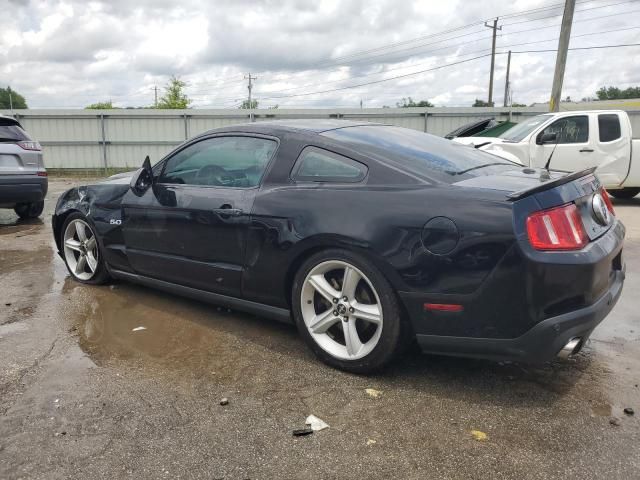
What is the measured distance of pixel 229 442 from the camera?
8.09 feet

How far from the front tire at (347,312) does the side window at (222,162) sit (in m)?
0.82

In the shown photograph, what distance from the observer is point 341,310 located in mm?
3107

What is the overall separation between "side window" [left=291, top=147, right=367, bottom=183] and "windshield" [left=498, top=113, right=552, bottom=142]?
7397 mm

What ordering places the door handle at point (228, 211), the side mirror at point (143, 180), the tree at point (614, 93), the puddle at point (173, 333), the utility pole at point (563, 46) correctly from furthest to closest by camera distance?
1. the tree at point (614, 93)
2. the utility pole at point (563, 46)
3. the side mirror at point (143, 180)
4. the door handle at point (228, 211)
5. the puddle at point (173, 333)

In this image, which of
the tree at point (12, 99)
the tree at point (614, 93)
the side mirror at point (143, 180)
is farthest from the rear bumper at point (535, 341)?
the tree at point (12, 99)

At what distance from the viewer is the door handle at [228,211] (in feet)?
11.5

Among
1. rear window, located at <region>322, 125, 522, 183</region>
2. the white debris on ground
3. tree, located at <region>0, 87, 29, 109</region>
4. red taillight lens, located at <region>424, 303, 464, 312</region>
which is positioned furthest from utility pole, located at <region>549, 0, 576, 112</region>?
tree, located at <region>0, 87, 29, 109</region>

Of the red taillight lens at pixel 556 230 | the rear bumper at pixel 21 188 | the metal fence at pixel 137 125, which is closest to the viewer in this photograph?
the red taillight lens at pixel 556 230

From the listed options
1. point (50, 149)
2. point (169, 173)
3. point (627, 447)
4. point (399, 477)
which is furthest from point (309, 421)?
point (50, 149)

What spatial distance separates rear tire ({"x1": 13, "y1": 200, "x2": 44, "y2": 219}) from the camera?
9162 millimetres

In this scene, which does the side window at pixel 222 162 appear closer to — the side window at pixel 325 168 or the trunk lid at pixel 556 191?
the side window at pixel 325 168

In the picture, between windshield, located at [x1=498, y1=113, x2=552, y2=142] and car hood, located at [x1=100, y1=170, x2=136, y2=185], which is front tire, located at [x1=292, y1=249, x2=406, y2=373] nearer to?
car hood, located at [x1=100, y1=170, x2=136, y2=185]

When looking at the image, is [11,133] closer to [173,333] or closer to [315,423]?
[173,333]

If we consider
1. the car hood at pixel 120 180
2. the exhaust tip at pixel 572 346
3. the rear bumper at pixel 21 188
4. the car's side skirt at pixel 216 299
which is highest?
the car hood at pixel 120 180
